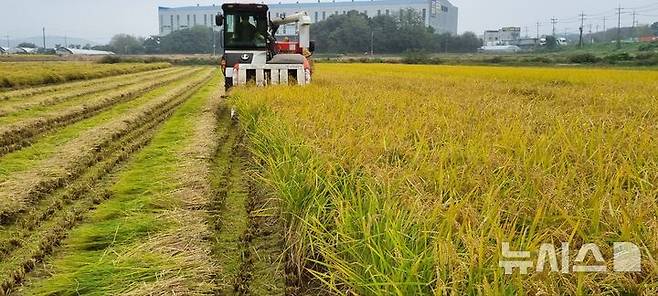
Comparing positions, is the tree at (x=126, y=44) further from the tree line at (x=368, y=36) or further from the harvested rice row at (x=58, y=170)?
the harvested rice row at (x=58, y=170)

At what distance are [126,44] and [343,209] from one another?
104 metres

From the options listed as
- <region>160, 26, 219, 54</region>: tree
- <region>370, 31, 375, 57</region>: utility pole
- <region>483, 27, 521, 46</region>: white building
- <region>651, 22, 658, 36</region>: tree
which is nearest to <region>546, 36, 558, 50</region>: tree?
<region>370, 31, 375, 57</region>: utility pole

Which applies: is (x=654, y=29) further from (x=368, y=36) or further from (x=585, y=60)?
(x=585, y=60)

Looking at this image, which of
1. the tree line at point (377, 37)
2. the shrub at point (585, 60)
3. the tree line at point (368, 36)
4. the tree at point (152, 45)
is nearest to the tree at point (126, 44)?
the tree at point (152, 45)

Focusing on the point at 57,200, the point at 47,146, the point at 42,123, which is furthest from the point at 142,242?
the point at 42,123

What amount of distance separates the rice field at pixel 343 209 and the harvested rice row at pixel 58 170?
0.09 ft

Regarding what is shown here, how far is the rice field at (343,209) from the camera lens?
1884 millimetres

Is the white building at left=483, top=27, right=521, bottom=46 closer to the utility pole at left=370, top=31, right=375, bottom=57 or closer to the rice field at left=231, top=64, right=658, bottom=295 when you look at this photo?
the utility pole at left=370, top=31, right=375, bottom=57

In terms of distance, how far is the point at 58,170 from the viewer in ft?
16.5

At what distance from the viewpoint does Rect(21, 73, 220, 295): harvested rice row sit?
8.49ft

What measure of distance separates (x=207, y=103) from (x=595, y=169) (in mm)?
10360

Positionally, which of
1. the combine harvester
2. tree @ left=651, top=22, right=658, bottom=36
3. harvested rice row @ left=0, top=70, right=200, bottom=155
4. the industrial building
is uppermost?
the industrial building

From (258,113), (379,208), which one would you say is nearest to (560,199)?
(379,208)

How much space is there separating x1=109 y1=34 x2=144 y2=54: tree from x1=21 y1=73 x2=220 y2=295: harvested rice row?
92.8 m
